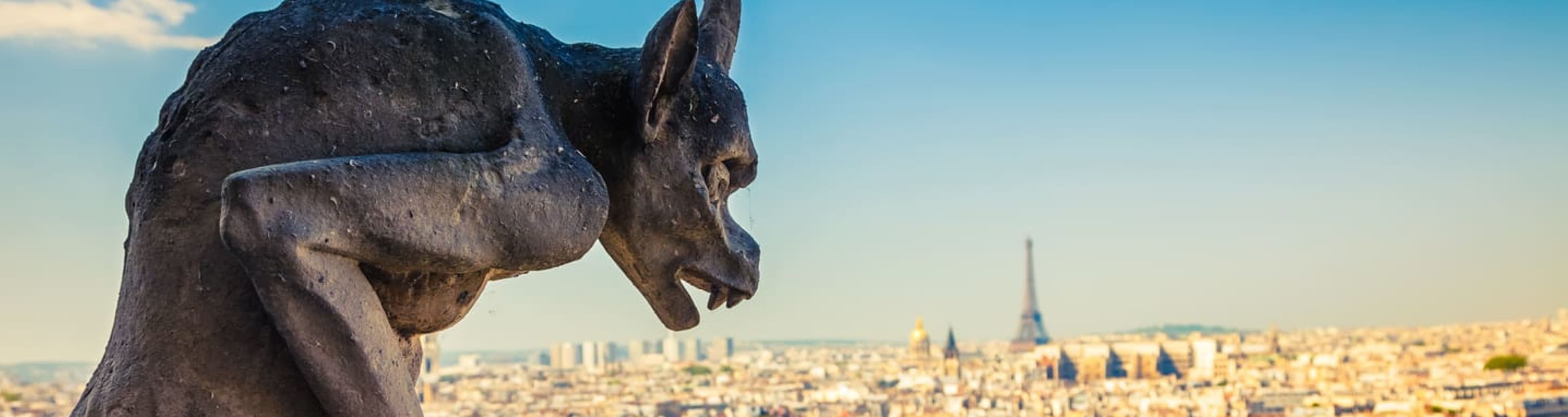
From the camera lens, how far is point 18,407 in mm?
22422

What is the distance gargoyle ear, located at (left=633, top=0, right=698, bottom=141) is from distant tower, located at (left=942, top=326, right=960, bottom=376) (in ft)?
203

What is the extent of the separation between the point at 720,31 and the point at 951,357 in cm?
Result: 6389

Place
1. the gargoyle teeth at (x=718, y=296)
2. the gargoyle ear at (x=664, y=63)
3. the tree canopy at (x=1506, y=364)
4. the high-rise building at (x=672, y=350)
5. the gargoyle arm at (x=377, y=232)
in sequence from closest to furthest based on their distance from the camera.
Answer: the gargoyle arm at (x=377, y=232), the gargoyle ear at (x=664, y=63), the gargoyle teeth at (x=718, y=296), the tree canopy at (x=1506, y=364), the high-rise building at (x=672, y=350)

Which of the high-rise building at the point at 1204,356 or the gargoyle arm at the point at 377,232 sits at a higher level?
the high-rise building at the point at 1204,356

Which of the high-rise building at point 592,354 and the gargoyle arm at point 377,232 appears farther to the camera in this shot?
the high-rise building at point 592,354

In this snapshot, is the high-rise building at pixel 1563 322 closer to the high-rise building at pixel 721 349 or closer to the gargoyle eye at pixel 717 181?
the high-rise building at pixel 721 349

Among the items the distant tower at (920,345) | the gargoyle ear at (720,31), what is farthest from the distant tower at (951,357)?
the gargoyle ear at (720,31)

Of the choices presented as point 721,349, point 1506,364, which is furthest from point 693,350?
point 1506,364

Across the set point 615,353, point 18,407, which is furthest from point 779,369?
point 18,407

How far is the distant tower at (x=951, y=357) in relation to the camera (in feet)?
208

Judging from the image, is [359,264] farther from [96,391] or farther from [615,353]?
[615,353]

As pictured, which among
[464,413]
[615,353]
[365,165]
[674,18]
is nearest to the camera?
[365,165]

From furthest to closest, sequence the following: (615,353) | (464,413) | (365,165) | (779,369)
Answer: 1. (615,353)
2. (779,369)
3. (464,413)
4. (365,165)

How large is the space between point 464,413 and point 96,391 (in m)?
32.8
